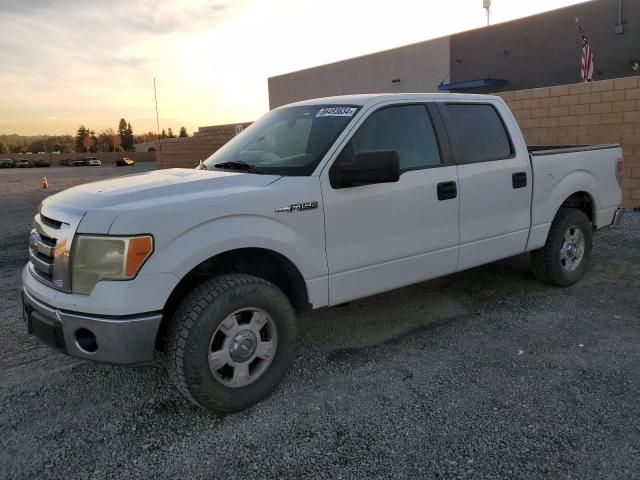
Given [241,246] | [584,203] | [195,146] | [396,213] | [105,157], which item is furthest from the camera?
[105,157]

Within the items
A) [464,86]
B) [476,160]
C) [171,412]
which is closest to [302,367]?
[171,412]

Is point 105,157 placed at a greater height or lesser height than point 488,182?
greater

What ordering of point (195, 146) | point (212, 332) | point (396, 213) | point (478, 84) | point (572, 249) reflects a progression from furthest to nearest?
point (195, 146) → point (478, 84) → point (572, 249) → point (396, 213) → point (212, 332)

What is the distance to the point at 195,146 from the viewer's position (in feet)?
63.8

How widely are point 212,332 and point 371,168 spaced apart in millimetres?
1420

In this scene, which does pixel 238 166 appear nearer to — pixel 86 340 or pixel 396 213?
pixel 396 213

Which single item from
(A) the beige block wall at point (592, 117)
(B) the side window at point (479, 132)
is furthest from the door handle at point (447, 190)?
(A) the beige block wall at point (592, 117)

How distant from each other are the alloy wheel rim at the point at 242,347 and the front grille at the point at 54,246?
2.94 feet

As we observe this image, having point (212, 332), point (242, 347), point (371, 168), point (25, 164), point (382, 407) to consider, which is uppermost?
point (25, 164)

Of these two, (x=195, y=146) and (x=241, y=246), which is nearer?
(x=241, y=246)

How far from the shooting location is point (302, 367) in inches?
151

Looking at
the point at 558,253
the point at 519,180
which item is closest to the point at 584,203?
the point at 558,253

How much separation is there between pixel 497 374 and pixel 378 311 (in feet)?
4.85

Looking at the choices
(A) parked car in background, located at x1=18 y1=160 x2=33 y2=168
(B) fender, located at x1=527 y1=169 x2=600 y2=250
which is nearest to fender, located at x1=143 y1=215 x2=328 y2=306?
(B) fender, located at x1=527 y1=169 x2=600 y2=250
